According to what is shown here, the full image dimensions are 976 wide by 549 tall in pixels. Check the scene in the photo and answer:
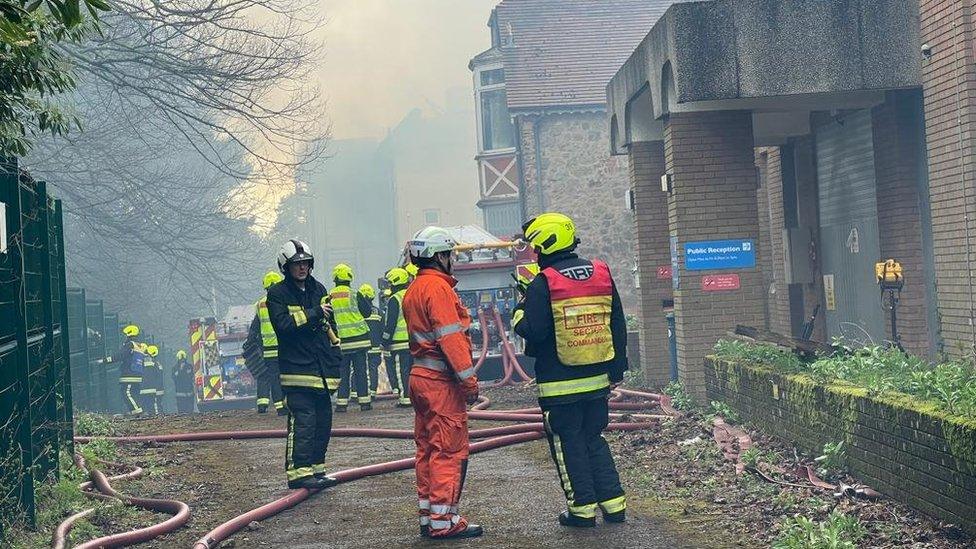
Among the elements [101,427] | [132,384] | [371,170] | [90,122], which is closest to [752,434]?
[101,427]

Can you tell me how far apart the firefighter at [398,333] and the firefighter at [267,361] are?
1.43 metres

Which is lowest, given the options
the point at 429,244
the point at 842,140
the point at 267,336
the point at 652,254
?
the point at 267,336

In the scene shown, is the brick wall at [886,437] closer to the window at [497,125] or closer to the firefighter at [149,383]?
the firefighter at [149,383]

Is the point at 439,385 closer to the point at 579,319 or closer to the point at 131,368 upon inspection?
the point at 579,319

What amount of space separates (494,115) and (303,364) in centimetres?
2770

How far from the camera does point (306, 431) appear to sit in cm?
891

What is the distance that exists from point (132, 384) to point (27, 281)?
16719mm

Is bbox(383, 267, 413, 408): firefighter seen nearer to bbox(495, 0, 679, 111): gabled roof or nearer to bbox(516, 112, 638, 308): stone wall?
bbox(516, 112, 638, 308): stone wall

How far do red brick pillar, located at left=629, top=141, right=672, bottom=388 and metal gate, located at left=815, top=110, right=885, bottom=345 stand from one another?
2119 mm

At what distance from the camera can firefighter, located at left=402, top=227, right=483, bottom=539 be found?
23.4 feet

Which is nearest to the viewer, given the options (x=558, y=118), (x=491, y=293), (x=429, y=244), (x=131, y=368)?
(x=429, y=244)

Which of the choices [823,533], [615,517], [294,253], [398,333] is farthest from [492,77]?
[823,533]

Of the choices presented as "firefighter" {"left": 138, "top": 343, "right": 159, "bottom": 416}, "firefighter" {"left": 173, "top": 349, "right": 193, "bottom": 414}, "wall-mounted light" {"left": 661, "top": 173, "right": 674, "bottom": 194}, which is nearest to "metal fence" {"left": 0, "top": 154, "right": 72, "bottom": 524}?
"wall-mounted light" {"left": 661, "top": 173, "right": 674, "bottom": 194}

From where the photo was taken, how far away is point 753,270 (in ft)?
42.0
